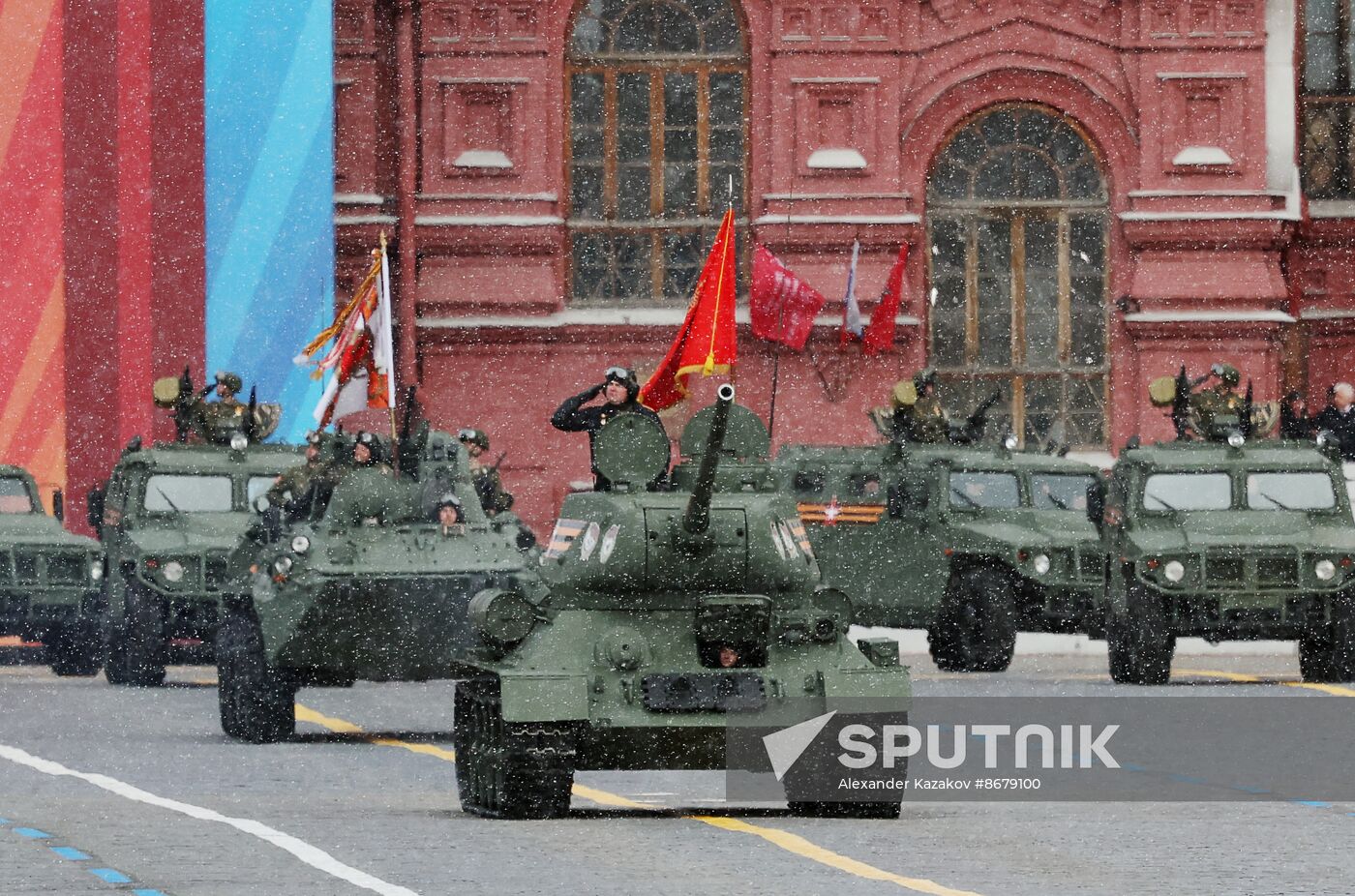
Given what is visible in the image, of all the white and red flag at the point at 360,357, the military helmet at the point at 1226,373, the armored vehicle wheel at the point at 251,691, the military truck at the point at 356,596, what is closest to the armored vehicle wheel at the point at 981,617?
the military helmet at the point at 1226,373

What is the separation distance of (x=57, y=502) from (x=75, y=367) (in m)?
5.50

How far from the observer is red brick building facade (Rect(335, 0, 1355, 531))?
120ft

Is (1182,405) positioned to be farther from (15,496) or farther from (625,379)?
(625,379)

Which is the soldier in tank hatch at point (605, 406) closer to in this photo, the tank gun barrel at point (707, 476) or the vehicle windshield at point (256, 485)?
the tank gun barrel at point (707, 476)

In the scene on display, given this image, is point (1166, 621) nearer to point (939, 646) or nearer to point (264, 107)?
point (939, 646)

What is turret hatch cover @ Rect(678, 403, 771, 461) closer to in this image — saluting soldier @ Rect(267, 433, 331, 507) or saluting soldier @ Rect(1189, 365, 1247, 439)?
saluting soldier @ Rect(267, 433, 331, 507)

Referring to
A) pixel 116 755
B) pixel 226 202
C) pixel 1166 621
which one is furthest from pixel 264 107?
pixel 116 755

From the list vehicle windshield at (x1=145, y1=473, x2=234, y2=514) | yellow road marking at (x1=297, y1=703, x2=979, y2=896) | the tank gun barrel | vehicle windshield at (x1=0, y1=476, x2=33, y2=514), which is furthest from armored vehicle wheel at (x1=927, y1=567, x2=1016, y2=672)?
the tank gun barrel

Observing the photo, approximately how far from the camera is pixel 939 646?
94.7ft

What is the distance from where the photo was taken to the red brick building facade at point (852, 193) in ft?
120

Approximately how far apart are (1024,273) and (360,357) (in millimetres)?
12827

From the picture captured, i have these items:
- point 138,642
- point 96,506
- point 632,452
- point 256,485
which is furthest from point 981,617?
point 632,452

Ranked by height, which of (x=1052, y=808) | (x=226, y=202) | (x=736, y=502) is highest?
(x=226, y=202)

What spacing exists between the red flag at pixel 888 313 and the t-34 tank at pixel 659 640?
56.8ft
